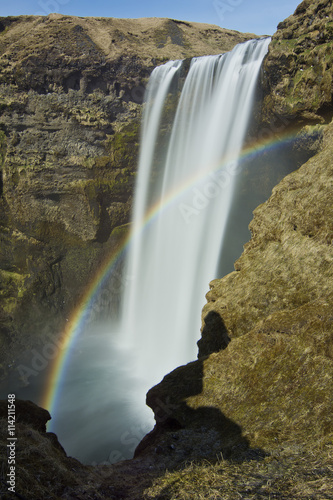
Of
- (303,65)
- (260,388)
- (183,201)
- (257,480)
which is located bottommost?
(257,480)

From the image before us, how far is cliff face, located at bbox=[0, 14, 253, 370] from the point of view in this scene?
86.1ft

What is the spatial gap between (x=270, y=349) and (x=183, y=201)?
19923 mm

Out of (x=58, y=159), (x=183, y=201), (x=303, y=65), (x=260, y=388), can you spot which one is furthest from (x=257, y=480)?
(x=58, y=159)

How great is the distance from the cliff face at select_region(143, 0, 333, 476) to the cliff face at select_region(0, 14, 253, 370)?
18.8 meters

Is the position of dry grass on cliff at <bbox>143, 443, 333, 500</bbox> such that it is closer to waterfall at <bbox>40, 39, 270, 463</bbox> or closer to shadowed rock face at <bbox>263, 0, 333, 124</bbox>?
waterfall at <bbox>40, 39, 270, 463</bbox>

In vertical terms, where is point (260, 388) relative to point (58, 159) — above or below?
below

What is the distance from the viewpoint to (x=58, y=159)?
26234mm

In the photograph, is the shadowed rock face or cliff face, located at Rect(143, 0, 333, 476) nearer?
cliff face, located at Rect(143, 0, 333, 476)

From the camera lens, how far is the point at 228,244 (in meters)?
22.9

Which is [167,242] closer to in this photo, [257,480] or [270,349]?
[270,349]

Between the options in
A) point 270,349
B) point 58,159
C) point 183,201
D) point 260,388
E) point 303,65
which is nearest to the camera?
point 260,388

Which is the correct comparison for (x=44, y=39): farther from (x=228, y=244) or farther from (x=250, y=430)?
(x=250, y=430)

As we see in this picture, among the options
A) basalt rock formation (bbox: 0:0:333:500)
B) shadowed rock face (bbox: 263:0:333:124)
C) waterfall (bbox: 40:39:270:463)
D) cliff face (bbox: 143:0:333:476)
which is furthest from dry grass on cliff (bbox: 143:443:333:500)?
shadowed rock face (bbox: 263:0:333:124)

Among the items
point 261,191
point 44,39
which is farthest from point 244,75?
point 44,39
